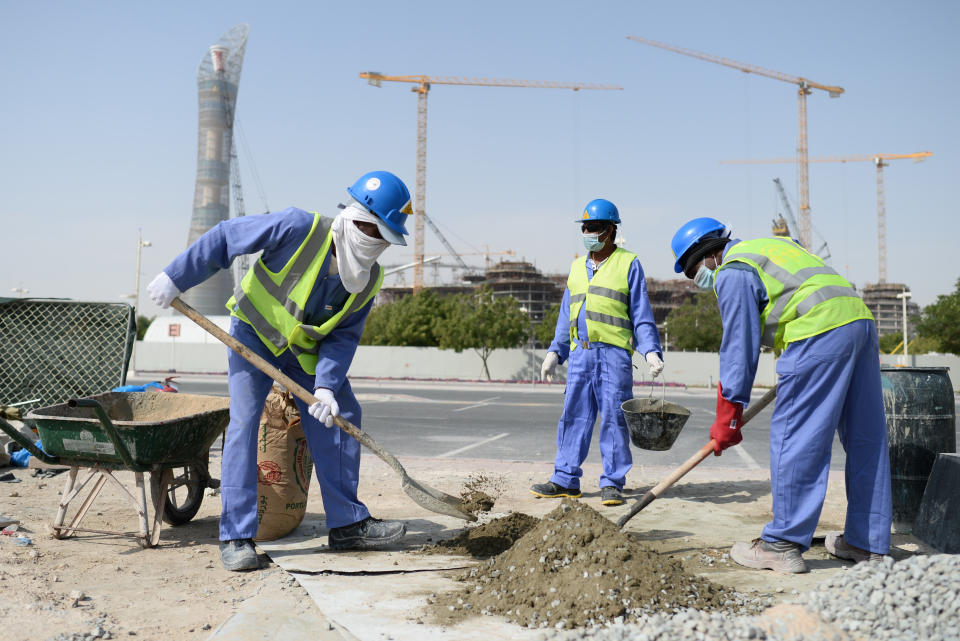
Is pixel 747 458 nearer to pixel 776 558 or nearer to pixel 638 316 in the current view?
pixel 638 316

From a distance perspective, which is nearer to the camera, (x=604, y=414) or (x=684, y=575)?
(x=684, y=575)

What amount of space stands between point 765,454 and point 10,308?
26.8 ft

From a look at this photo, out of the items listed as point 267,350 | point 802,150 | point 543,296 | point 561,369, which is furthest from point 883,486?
point 543,296

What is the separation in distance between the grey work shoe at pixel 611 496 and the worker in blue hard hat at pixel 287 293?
2.20 meters

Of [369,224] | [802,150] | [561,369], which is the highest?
[802,150]

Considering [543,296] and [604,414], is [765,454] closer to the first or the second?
[604,414]

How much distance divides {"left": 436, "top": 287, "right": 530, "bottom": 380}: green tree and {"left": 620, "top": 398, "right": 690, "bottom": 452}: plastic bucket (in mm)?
34824

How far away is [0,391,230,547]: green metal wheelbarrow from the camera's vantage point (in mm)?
4000

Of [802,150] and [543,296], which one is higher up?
[802,150]

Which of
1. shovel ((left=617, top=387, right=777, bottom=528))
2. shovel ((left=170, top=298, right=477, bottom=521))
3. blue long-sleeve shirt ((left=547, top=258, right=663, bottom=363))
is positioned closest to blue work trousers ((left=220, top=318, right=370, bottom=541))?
shovel ((left=170, top=298, right=477, bottom=521))

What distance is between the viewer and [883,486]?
368 centimetres

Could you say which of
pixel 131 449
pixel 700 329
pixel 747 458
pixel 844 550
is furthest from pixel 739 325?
pixel 700 329

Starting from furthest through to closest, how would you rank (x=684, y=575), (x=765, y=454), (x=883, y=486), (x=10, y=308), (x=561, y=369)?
(x=561, y=369), (x=765, y=454), (x=10, y=308), (x=883, y=486), (x=684, y=575)

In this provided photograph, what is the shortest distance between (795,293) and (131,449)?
11.7 feet
